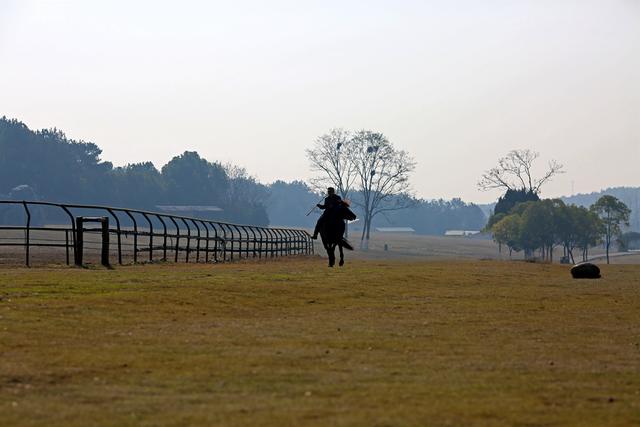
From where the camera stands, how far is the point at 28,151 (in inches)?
6304

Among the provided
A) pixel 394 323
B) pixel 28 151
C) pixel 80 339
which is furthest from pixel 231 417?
pixel 28 151

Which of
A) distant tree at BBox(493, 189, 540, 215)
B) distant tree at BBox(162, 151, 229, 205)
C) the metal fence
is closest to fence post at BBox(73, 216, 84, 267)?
the metal fence

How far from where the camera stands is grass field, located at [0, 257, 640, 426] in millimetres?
9680

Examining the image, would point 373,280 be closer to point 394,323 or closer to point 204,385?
point 394,323

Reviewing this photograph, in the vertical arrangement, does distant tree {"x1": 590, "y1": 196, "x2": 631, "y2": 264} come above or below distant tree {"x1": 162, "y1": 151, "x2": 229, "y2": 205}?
below

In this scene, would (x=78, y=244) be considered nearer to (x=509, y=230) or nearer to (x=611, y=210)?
(x=509, y=230)

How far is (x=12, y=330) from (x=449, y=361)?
5.10 meters

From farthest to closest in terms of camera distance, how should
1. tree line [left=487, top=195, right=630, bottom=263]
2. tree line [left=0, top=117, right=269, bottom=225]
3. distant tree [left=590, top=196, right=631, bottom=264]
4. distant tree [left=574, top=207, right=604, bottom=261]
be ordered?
1. tree line [left=0, top=117, right=269, bottom=225]
2. distant tree [left=590, top=196, right=631, bottom=264]
3. distant tree [left=574, top=207, right=604, bottom=261]
4. tree line [left=487, top=195, right=630, bottom=263]

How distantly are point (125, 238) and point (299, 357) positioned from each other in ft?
216

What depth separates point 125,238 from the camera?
7750cm

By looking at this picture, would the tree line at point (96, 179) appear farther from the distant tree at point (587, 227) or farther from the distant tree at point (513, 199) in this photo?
the distant tree at point (587, 227)

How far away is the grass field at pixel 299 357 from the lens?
9.68 metres

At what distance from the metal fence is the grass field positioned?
879 cm

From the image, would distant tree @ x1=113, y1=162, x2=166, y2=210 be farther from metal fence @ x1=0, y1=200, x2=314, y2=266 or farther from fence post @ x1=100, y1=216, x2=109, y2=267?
fence post @ x1=100, y1=216, x2=109, y2=267
